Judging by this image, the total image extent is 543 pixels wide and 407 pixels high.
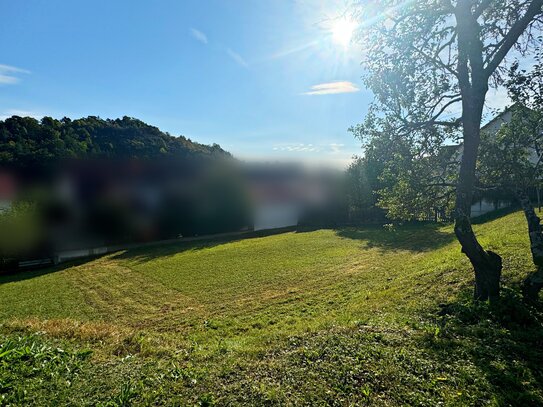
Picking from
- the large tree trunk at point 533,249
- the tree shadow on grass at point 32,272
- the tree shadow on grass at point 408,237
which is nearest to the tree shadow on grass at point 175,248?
the tree shadow on grass at point 32,272

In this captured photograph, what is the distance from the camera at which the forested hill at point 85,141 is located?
14719 mm

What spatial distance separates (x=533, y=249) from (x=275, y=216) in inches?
848

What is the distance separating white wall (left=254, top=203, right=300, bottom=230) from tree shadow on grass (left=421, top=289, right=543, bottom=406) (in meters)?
20.5

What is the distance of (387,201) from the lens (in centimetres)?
695

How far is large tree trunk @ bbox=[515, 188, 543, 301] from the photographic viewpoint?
4.57m

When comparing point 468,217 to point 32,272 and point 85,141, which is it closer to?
point 32,272

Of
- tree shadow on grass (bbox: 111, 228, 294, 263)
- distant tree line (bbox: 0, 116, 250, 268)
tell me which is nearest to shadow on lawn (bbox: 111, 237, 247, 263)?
tree shadow on grass (bbox: 111, 228, 294, 263)

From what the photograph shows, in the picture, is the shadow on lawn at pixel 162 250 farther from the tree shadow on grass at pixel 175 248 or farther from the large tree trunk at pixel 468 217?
the large tree trunk at pixel 468 217

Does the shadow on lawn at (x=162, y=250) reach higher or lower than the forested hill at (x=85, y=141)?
lower

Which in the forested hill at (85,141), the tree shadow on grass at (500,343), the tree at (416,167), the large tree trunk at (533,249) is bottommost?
the tree shadow on grass at (500,343)

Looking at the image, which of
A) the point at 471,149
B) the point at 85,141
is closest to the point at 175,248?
the point at 85,141

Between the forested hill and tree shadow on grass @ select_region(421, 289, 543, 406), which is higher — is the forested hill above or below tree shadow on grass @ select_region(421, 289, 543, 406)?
above

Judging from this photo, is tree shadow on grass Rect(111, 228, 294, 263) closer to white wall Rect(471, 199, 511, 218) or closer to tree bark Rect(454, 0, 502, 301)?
white wall Rect(471, 199, 511, 218)

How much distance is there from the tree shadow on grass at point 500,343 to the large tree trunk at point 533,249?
205 mm
